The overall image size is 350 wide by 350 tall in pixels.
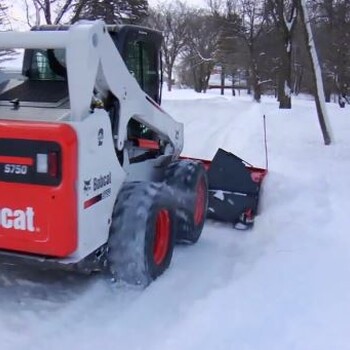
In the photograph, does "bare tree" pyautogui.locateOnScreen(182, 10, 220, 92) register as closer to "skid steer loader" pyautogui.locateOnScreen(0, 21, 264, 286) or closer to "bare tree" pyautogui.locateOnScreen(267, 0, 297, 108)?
"bare tree" pyautogui.locateOnScreen(267, 0, 297, 108)

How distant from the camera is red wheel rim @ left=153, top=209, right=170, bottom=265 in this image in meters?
5.03

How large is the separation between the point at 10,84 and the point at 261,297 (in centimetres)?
282

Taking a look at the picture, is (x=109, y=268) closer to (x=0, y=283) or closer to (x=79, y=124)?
(x=0, y=283)

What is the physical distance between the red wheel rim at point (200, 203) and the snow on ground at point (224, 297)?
0.79 ft

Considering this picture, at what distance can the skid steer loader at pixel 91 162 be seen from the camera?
379cm

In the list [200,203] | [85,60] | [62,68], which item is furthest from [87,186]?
[200,203]

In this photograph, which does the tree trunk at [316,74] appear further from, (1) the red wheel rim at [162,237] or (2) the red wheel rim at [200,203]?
(1) the red wheel rim at [162,237]

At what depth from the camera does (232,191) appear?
6.76 metres

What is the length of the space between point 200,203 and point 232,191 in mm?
636

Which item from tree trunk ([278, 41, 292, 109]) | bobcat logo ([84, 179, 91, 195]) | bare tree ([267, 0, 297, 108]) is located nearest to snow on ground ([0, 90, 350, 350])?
bobcat logo ([84, 179, 91, 195])

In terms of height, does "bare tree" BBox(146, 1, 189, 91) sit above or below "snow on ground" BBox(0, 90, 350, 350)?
above

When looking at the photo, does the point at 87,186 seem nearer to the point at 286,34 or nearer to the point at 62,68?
the point at 62,68

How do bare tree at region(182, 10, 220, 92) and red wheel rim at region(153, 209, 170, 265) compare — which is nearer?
red wheel rim at region(153, 209, 170, 265)

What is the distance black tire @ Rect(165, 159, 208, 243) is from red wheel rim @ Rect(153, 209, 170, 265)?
0.54 meters
